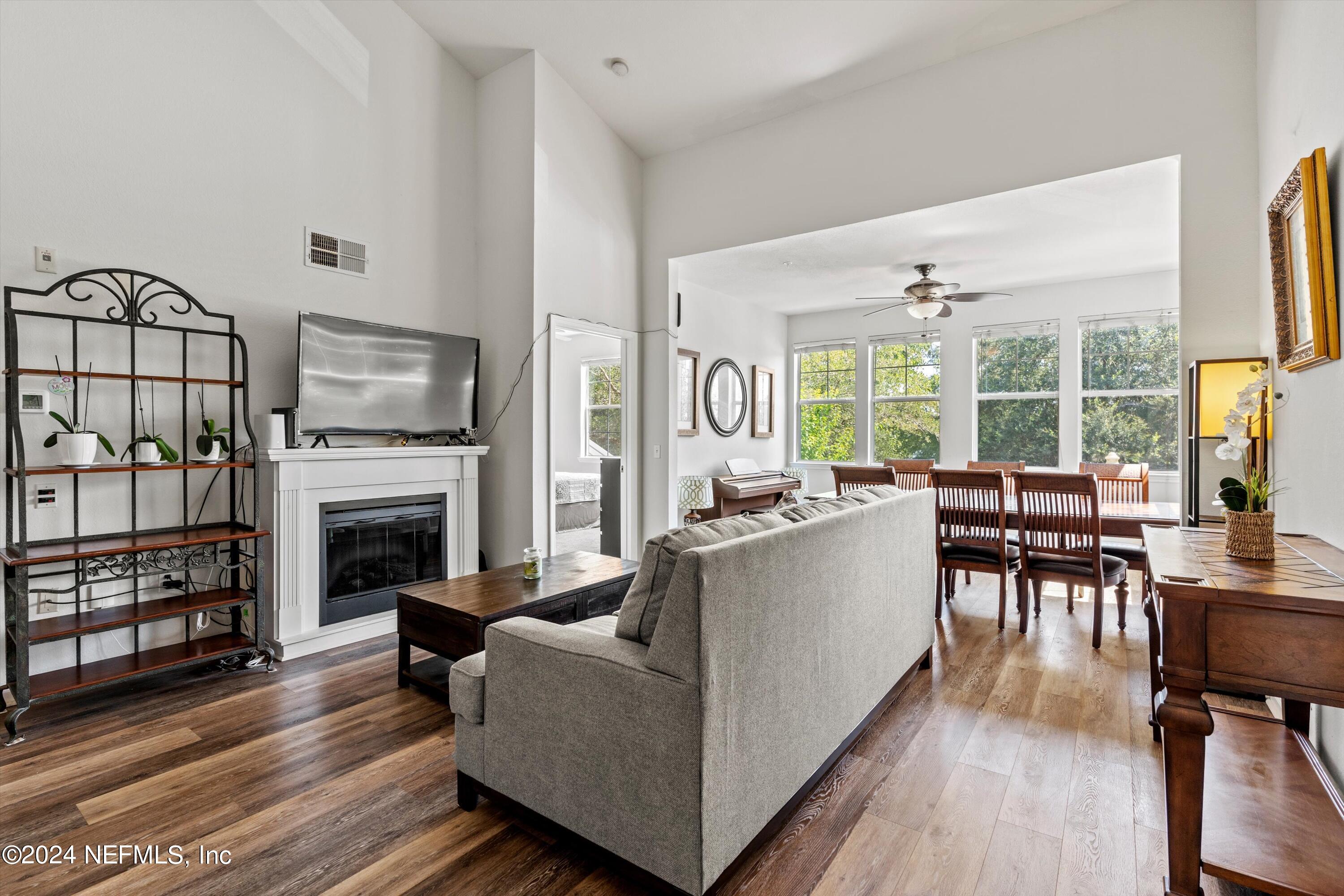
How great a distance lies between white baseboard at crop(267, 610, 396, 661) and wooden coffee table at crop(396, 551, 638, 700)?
23.3 inches

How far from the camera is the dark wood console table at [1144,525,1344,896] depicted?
1.29m

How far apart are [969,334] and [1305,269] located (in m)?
5.01

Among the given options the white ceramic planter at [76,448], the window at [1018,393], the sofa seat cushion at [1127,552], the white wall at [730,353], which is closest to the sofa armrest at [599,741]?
the white ceramic planter at [76,448]

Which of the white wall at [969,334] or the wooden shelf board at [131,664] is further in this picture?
the white wall at [969,334]

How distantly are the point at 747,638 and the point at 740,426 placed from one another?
5826mm

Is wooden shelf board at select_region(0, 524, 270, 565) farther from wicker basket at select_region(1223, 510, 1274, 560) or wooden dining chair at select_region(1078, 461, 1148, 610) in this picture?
wooden dining chair at select_region(1078, 461, 1148, 610)

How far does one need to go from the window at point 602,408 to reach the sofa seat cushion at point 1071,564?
3.06m

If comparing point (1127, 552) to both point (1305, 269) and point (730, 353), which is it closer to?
point (1305, 269)

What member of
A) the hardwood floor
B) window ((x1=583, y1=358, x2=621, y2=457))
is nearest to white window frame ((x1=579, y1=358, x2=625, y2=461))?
window ((x1=583, y1=358, x2=621, y2=457))

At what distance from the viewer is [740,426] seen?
23.8 ft

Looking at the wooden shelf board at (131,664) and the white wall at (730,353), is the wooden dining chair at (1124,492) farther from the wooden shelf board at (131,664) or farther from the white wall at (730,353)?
the wooden shelf board at (131,664)

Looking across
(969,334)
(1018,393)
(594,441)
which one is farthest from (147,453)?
(1018,393)

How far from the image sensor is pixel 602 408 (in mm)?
5465

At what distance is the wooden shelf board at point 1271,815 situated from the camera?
1.36 meters
